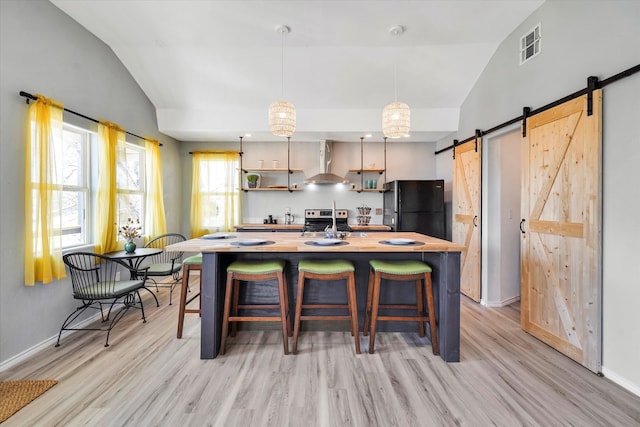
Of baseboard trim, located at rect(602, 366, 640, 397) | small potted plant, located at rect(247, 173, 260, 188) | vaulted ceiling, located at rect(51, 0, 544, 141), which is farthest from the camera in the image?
small potted plant, located at rect(247, 173, 260, 188)

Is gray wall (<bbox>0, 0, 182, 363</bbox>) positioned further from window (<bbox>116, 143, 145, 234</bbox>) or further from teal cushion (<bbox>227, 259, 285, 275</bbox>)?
teal cushion (<bbox>227, 259, 285, 275</bbox>)

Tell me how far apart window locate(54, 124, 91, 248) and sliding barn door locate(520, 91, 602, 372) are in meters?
4.71

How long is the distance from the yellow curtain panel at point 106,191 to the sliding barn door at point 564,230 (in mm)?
4561

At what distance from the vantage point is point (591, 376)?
1.99 m

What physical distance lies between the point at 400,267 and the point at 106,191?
3320mm

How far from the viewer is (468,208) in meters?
3.75

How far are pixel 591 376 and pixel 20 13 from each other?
5332 millimetres

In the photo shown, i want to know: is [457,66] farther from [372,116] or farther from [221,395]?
[221,395]

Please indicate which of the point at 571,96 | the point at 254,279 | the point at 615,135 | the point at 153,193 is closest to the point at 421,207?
the point at 571,96

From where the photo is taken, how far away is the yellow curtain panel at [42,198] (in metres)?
2.25

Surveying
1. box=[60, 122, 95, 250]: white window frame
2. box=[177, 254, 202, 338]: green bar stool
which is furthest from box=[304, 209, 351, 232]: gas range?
box=[60, 122, 95, 250]: white window frame

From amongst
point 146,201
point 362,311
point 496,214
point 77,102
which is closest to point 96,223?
point 146,201

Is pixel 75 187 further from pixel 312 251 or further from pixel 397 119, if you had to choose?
pixel 397 119

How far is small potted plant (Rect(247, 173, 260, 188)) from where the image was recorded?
193 inches
